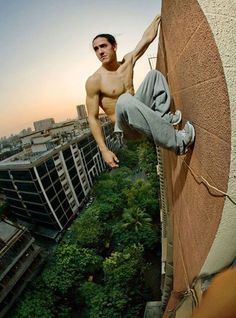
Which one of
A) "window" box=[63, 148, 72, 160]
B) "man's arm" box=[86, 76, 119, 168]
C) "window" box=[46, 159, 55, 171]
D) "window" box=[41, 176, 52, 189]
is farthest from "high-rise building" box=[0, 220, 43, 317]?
"man's arm" box=[86, 76, 119, 168]

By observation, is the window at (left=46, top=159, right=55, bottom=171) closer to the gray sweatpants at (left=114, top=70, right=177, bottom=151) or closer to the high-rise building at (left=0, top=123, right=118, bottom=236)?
the high-rise building at (left=0, top=123, right=118, bottom=236)

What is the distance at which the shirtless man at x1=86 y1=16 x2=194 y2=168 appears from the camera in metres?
2.02

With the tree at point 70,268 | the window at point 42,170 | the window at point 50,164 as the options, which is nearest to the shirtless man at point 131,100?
the tree at point 70,268

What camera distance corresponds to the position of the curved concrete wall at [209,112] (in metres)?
→ 1.36

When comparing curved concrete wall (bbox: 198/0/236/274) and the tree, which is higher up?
curved concrete wall (bbox: 198/0/236/274)

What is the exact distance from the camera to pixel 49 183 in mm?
26844

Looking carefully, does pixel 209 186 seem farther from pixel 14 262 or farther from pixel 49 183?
pixel 49 183

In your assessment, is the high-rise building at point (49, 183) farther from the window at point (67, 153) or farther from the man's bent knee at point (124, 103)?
the man's bent knee at point (124, 103)

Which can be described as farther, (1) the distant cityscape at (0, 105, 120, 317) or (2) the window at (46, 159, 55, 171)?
(2) the window at (46, 159, 55, 171)

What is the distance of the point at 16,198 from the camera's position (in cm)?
3047

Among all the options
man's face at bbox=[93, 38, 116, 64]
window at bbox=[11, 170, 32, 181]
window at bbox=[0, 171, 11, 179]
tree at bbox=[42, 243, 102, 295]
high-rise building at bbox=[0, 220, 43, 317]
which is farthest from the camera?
window at bbox=[0, 171, 11, 179]

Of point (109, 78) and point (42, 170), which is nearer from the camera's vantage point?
point (109, 78)

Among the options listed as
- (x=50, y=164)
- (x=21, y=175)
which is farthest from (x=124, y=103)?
(x=21, y=175)

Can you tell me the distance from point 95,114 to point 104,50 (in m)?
0.76
